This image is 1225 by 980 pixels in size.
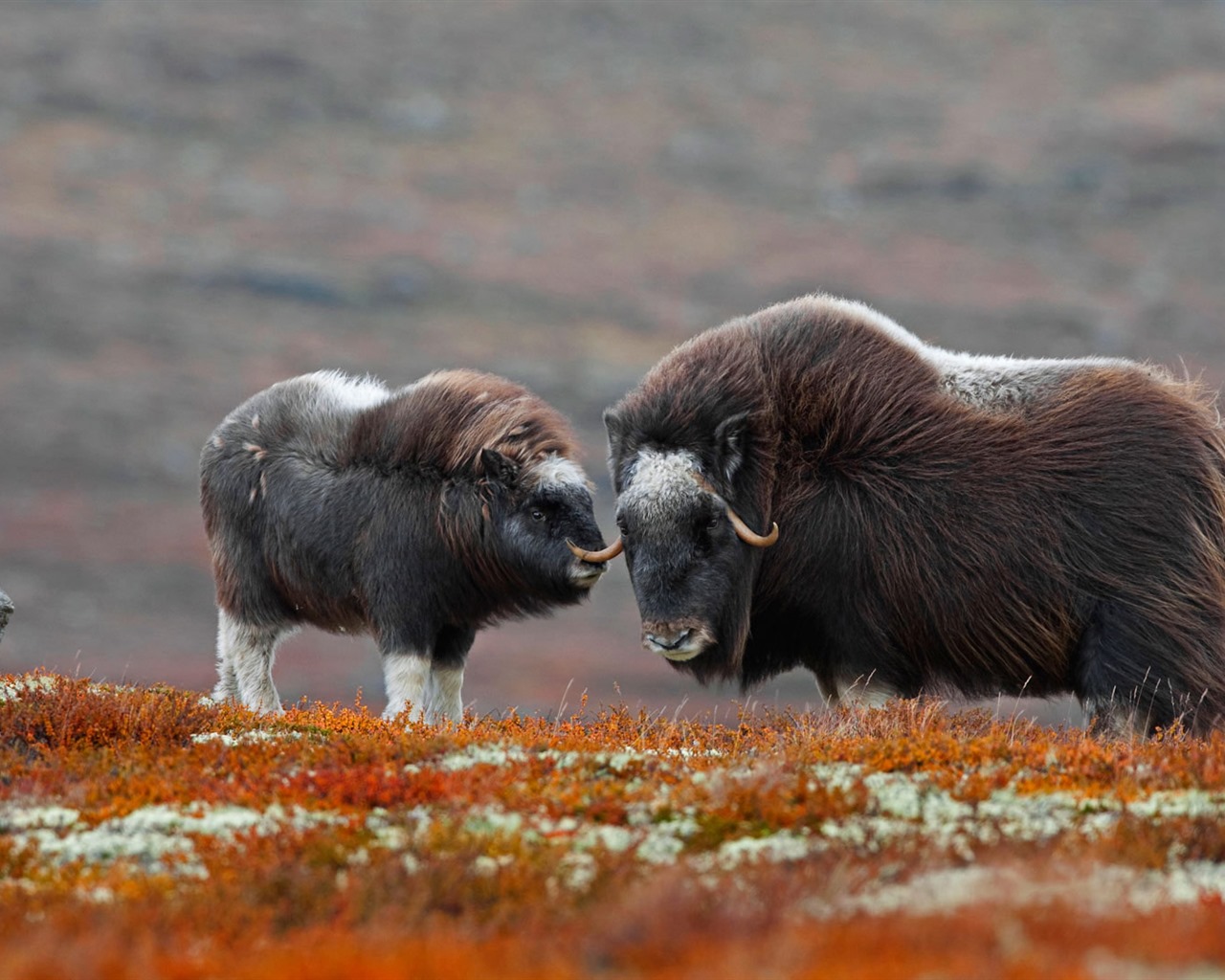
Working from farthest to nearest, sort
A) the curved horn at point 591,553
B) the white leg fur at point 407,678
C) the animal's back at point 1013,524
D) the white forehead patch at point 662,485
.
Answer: the white leg fur at point 407,678, the curved horn at point 591,553, the white forehead patch at point 662,485, the animal's back at point 1013,524

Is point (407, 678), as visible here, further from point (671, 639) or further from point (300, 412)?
point (300, 412)

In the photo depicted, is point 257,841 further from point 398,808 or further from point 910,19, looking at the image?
point 910,19

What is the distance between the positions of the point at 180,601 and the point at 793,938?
43086 mm

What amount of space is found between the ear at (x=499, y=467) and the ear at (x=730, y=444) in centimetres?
147

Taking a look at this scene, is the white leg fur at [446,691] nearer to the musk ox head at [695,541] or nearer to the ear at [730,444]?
the musk ox head at [695,541]

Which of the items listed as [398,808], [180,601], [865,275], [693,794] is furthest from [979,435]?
[865,275]

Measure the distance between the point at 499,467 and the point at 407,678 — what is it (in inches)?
48.0

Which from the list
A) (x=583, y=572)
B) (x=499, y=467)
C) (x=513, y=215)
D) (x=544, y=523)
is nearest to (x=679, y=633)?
(x=583, y=572)

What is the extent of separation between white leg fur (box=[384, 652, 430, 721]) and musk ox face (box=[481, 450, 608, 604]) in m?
0.71

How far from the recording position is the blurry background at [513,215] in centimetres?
4844

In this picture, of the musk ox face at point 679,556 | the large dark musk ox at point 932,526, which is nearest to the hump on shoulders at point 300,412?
the large dark musk ox at point 932,526

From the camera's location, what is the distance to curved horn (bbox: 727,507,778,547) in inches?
283

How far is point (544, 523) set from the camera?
27.5 feet

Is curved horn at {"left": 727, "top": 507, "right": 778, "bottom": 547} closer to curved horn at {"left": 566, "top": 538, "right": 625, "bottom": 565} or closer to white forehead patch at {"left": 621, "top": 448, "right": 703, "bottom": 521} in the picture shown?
white forehead patch at {"left": 621, "top": 448, "right": 703, "bottom": 521}
